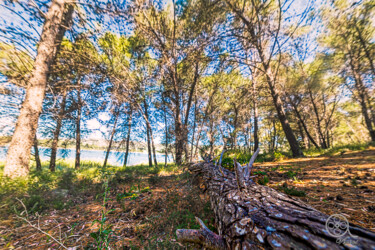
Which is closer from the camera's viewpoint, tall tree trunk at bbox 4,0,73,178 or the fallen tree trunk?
the fallen tree trunk

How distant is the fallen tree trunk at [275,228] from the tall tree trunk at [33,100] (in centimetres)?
644

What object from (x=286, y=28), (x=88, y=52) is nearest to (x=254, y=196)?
(x=88, y=52)

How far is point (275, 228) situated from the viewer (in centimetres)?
101

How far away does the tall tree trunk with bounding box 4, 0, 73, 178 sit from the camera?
4.35 meters

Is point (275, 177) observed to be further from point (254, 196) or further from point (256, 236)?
point (256, 236)

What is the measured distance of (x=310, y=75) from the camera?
11070 mm

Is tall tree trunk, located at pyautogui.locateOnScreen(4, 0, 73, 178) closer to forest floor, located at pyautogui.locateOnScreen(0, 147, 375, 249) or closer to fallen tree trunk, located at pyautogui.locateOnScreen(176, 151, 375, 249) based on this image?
forest floor, located at pyautogui.locateOnScreen(0, 147, 375, 249)

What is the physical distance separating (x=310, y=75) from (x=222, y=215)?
590 inches

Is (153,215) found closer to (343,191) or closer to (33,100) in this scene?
(343,191)

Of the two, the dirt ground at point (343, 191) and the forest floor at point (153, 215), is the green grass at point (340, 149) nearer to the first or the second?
the dirt ground at point (343, 191)

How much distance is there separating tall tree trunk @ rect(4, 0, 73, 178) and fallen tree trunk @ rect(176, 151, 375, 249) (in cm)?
644

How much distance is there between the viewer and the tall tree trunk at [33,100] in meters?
4.35

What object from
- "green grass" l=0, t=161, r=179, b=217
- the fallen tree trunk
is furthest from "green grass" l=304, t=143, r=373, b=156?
"green grass" l=0, t=161, r=179, b=217

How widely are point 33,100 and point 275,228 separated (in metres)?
7.75
